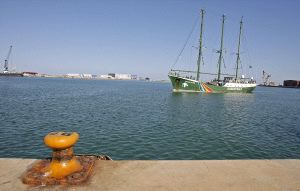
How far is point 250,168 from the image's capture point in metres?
6.28

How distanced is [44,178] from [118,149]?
836 centimetres

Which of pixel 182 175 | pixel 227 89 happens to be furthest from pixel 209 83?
pixel 182 175

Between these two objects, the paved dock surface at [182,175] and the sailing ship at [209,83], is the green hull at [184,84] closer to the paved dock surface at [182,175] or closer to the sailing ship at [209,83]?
A: the sailing ship at [209,83]

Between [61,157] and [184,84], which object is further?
[184,84]

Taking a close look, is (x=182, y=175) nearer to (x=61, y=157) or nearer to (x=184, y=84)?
(x=61, y=157)

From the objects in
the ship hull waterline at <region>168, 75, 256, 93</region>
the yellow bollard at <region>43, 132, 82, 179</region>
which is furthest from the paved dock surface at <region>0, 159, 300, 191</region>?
the ship hull waterline at <region>168, 75, 256, 93</region>

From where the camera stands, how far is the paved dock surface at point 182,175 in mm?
5148

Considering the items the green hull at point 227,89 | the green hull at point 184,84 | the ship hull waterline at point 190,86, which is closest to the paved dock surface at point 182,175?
the green hull at point 184,84

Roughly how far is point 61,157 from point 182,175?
112 inches

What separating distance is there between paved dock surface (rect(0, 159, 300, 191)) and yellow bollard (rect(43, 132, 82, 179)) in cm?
56

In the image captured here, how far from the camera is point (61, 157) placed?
5727 millimetres

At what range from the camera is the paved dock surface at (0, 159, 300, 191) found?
515 cm

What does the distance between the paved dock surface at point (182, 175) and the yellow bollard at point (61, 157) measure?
1.83 ft

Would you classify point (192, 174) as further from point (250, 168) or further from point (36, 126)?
point (36, 126)
